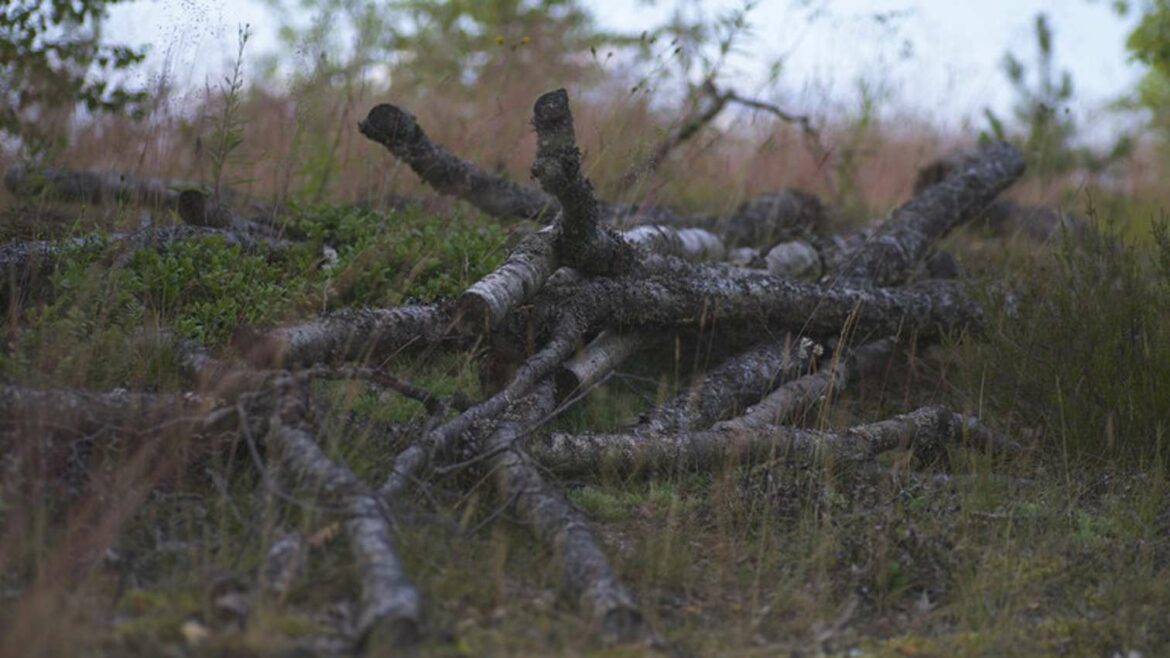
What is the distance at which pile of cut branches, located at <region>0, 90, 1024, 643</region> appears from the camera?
3328 millimetres

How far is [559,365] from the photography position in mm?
4516

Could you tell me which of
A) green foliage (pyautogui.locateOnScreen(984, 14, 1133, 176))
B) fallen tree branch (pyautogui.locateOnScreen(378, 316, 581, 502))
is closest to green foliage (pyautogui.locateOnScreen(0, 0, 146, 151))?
fallen tree branch (pyautogui.locateOnScreen(378, 316, 581, 502))

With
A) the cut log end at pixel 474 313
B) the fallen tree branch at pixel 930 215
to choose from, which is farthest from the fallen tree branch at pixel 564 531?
the fallen tree branch at pixel 930 215

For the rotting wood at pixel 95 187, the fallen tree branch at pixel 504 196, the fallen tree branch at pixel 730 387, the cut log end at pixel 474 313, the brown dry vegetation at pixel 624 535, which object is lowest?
the brown dry vegetation at pixel 624 535

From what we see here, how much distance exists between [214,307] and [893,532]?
2.68m

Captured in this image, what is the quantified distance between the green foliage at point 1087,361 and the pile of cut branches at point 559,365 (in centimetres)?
33

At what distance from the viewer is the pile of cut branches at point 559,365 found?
3.33 m

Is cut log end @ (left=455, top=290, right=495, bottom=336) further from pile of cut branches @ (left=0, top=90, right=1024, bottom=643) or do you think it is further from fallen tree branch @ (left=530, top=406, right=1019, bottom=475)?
fallen tree branch @ (left=530, top=406, right=1019, bottom=475)

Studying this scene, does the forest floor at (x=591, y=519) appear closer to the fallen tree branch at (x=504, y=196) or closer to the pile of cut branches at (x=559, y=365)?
the pile of cut branches at (x=559, y=365)

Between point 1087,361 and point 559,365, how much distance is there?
221cm

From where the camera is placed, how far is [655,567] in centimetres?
352

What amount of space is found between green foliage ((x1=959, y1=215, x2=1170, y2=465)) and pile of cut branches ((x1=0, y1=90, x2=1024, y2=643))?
0.33 m

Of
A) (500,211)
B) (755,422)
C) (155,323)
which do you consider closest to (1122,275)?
(755,422)

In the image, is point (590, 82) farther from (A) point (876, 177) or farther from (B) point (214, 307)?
(B) point (214, 307)
